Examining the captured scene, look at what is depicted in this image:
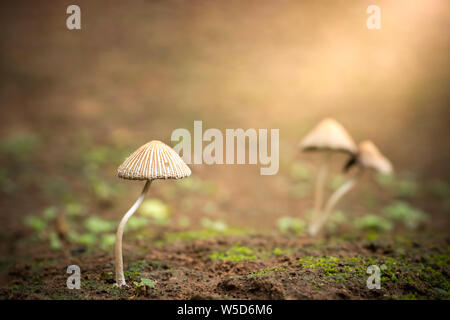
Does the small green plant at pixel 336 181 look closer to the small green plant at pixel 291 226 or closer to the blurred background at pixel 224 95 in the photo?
the blurred background at pixel 224 95

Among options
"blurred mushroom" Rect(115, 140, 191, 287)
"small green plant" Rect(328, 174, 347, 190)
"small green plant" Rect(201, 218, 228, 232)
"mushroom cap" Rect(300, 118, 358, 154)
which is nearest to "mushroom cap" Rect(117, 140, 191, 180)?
"blurred mushroom" Rect(115, 140, 191, 287)

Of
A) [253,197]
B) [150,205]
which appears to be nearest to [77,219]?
[150,205]

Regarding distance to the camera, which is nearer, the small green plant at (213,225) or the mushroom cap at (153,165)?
the mushroom cap at (153,165)

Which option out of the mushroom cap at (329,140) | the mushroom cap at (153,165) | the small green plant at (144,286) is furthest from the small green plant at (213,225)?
the mushroom cap at (153,165)

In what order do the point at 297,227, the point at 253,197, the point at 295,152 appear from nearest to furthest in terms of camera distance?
the point at 297,227 → the point at 253,197 → the point at 295,152

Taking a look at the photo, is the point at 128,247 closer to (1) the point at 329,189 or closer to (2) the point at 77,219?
(2) the point at 77,219

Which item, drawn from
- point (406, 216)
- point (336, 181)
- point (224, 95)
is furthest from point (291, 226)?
point (224, 95)
